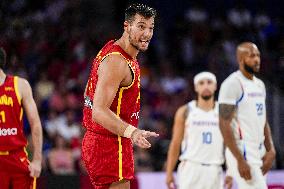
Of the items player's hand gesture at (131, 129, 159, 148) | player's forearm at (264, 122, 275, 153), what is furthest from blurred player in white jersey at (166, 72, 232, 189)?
player's hand gesture at (131, 129, 159, 148)

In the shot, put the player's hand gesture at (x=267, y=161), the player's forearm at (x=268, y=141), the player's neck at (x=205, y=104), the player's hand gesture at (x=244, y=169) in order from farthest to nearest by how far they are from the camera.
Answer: the player's neck at (x=205, y=104), the player's forearm at (x=268, y=141), the player's hand gesture at (x=267, y=161), the player's hand gesture at (x=244, y=169)

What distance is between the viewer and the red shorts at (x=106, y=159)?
19.3 feet

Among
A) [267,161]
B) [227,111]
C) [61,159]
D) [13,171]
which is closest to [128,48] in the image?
[13,171]

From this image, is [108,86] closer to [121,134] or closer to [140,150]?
[121,134]

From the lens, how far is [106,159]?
589 centimetres

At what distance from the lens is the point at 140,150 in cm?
1359

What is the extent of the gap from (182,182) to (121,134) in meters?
4.84

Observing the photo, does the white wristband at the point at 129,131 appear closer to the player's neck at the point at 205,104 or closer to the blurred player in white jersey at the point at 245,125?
the blurred player in white jersey at the point at 245,125

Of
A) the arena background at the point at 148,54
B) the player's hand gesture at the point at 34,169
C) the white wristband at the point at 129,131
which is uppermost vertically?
the arena background at the point at 148,54

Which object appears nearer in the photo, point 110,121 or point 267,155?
point 110,121

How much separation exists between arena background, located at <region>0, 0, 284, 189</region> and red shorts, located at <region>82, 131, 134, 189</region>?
5.74 metres

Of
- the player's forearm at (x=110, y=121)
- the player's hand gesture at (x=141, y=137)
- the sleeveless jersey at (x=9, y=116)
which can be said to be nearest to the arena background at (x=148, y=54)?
the sleeveless jersey at (x=9, y=116)

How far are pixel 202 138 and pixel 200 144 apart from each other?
0.31 ft

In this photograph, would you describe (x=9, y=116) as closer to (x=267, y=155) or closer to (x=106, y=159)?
(x=106, y=159)
